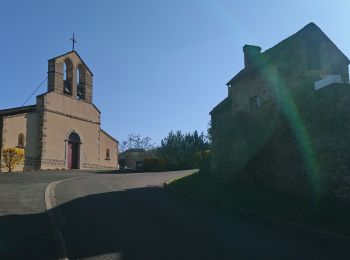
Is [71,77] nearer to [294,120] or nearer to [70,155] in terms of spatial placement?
[70,155]

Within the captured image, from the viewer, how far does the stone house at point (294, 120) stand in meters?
16.2

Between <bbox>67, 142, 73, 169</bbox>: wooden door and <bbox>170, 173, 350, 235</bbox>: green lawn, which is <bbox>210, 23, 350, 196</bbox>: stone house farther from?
<bbox>67, 142, 73, 169</bbox>: wooden door

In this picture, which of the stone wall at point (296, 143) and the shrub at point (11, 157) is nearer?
the stone wall at point (296, 143)

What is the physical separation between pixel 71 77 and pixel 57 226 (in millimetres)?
29462

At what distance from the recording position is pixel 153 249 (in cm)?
973

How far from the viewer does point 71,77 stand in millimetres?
39656

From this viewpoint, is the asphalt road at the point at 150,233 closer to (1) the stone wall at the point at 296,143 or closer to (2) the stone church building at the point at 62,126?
(1) the stone wall at the point at 296,143

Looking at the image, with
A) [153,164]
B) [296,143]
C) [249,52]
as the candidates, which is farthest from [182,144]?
[296,143]

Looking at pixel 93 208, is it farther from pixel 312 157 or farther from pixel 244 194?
pixel 312 157

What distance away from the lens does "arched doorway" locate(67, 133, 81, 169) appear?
129 ft

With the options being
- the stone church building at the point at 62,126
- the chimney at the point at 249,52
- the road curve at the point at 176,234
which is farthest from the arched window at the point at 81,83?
the road curve at the point at 176,234

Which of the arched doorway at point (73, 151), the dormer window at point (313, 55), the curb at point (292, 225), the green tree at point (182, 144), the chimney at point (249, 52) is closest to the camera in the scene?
the curb at point (292, 225)

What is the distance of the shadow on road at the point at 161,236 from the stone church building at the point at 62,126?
20847 mm

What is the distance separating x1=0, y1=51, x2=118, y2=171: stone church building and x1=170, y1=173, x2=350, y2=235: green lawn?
640 inches
